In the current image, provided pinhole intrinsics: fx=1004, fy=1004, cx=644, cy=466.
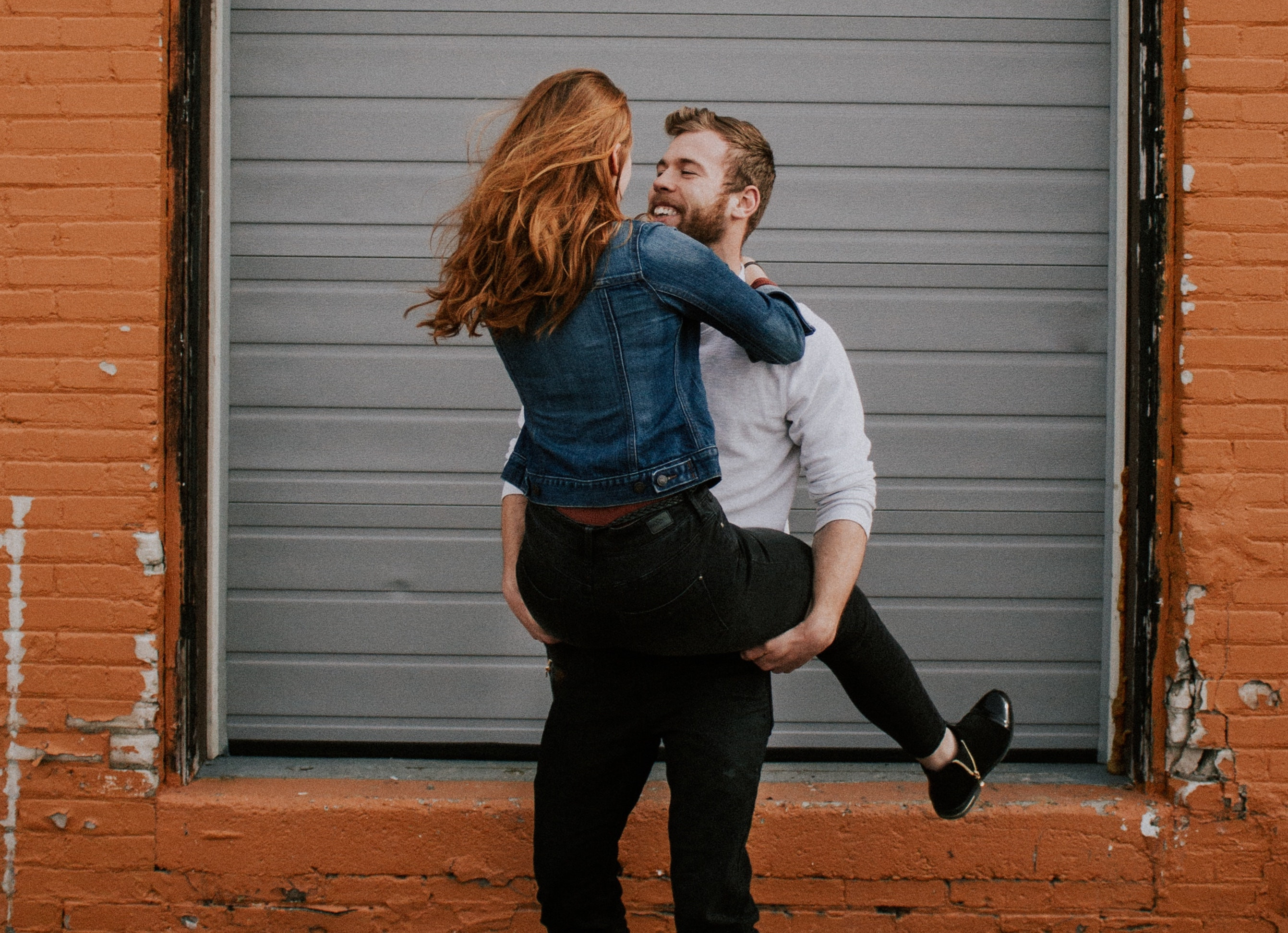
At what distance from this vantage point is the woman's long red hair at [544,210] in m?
1.68

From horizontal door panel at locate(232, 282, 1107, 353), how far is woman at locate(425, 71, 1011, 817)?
129 centimetres

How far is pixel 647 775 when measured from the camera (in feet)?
6.79

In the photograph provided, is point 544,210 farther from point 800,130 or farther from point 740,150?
point 800,130

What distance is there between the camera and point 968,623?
3094mm

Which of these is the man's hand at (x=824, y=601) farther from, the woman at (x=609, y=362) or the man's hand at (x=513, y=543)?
the man's hand at (x=513, y=543)

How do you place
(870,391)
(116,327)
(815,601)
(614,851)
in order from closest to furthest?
(815,601), (614,851), (116,327), (870,391)

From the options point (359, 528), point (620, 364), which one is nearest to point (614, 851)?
point (620, 364)

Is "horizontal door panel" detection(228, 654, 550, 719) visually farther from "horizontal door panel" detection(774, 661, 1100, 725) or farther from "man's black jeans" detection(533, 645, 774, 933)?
"man's black jeans" detection(533, 645, 774, 933)

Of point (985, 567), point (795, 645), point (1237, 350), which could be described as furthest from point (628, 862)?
point (1237, 350)

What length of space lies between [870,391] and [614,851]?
64.4 inches

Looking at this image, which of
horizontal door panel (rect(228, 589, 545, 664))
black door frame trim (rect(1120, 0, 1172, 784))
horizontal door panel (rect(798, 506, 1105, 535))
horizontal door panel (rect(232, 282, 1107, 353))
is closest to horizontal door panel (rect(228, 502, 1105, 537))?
horizontal door panel (rect(798, 506, 1105, 535))

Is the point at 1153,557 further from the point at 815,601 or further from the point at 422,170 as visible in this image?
the point at 422,170

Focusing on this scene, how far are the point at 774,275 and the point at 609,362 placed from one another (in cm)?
149

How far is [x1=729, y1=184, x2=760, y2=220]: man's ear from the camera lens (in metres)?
2.09
